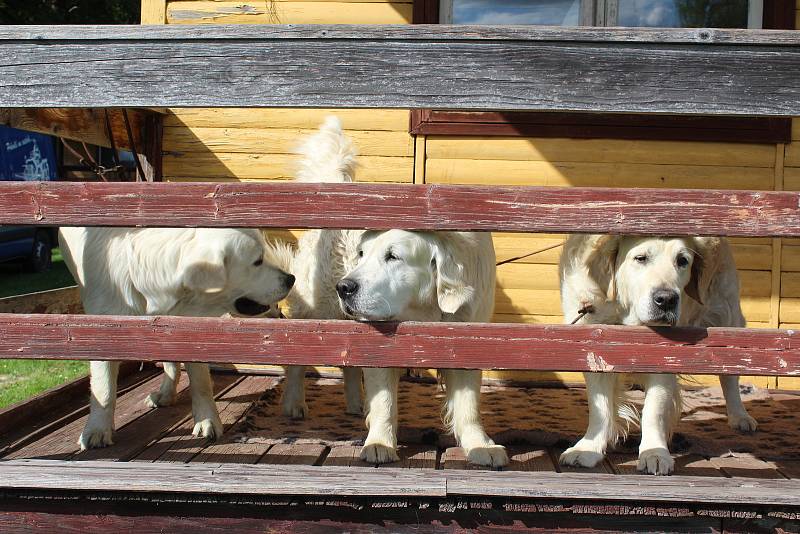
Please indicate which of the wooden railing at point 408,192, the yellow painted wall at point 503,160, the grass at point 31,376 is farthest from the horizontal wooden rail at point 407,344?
the grass at point 31,376

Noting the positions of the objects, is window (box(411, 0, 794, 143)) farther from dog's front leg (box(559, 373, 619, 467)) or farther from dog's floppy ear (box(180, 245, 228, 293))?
dog's front leg (box(559, 373, 619, 467))

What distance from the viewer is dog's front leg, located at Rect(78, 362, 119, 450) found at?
12.1 ft

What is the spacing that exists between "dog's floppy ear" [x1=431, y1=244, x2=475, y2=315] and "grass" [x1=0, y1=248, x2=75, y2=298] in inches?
406

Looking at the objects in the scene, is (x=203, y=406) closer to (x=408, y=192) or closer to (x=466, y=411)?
(x=466, y=411)

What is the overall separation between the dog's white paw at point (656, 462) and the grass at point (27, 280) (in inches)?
432

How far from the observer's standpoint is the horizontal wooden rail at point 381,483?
110 inches

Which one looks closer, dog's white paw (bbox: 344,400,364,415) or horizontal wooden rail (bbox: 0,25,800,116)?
horizontal wooden rail (bbox: 0,25,800,116)

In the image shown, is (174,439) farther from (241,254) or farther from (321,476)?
(321,476)

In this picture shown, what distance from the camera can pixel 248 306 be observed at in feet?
13.6

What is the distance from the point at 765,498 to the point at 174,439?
259 centimetres

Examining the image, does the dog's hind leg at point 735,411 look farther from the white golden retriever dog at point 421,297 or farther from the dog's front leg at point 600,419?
the white golden retriever dog at point 421,297

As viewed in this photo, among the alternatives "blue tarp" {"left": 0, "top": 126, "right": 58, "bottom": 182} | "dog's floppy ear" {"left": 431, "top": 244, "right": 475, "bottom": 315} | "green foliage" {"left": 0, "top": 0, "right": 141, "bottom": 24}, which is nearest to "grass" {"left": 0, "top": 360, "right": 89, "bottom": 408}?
"dog's floppy ear" {"left": 431, "top": 244, "right": 475, "bottom": 315}

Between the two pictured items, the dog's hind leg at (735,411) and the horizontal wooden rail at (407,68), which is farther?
the dog's hind leg at (735,411)

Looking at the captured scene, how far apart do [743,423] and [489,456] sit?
164 cm
